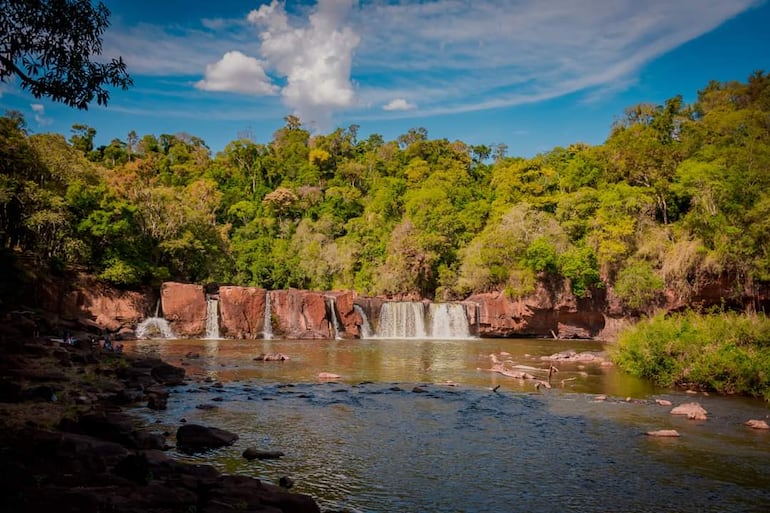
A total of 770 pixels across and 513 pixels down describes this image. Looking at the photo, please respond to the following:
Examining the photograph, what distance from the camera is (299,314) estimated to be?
39188mm

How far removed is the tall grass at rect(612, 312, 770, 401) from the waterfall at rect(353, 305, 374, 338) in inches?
882

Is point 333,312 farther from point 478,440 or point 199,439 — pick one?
point 199,439

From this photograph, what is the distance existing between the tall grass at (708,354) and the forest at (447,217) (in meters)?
17.1

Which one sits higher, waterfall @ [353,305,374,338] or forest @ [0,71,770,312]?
forest @ [0,71,770,312]

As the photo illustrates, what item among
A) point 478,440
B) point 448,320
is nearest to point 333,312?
point 448,320

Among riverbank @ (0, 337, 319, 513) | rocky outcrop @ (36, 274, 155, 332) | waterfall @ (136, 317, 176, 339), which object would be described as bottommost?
riverbank @ (0, 337, 319, 513)

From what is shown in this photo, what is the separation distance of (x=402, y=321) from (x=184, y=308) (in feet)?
51.9

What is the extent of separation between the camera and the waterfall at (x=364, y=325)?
41094 mm

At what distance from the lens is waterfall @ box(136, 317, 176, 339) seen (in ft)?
119

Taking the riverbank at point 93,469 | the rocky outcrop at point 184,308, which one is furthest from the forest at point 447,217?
the riverbank at point 93,469

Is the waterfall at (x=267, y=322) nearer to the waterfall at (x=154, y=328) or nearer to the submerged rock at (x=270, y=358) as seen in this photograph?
the waterfall at (x=154, y=328)

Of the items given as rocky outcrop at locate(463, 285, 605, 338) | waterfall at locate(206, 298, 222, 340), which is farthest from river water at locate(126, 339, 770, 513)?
rocky outcrop at locate(463, 285, 605, 338)

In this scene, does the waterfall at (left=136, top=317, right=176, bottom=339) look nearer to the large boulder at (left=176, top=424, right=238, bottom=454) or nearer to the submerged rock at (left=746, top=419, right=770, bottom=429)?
the large boulder at (left=176, top=424, right=238, bottom=454)

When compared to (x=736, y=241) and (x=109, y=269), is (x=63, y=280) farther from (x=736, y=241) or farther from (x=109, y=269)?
(x=736, y=241)
